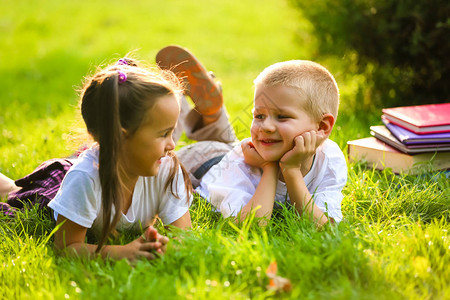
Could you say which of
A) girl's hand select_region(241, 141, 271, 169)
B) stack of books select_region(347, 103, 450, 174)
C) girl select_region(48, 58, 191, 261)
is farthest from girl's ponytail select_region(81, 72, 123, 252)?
stack of books select_region(347, 103, 450, 174)

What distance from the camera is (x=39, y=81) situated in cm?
757

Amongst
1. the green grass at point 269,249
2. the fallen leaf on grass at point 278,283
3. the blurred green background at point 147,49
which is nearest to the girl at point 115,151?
the green grass at point 269,249

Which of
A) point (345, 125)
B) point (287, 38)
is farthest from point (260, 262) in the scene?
point (287, 38)

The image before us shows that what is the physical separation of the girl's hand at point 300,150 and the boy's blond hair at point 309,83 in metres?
0.15

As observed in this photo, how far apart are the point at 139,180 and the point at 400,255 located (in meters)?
1.37

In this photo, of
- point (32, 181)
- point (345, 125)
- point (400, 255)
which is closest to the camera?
point (400, 255)

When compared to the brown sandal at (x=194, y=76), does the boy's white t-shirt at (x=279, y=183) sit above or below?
below

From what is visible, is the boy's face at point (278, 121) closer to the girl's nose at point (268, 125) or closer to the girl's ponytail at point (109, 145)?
the girl's nose at point (268, 125)

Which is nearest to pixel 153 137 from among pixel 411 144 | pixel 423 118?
pixel 411 144

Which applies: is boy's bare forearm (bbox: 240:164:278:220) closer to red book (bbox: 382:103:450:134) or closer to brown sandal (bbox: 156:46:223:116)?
brown sandal (bbox: 156:46:223:116)

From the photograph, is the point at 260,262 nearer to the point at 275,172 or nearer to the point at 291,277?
the point at 291,277

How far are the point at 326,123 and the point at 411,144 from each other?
889 millimetres

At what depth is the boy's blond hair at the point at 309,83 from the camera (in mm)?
2777

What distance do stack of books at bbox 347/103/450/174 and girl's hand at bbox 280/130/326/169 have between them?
3.17ft
